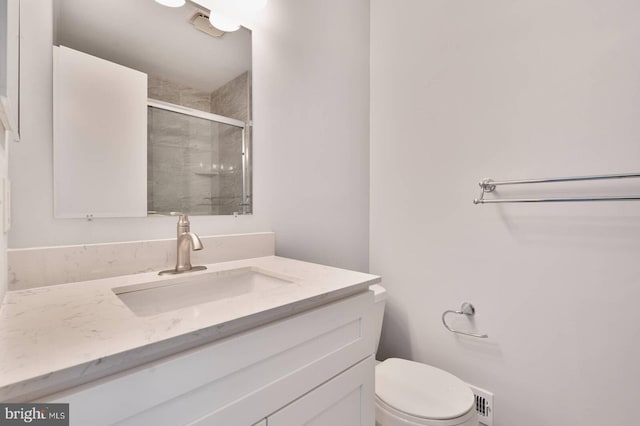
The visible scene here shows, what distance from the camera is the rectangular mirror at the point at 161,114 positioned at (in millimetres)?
870

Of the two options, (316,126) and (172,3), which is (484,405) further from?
(172,3)

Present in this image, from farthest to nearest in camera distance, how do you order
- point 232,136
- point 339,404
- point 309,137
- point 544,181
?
point 309,137 → point 232,136 → point 544,181 → point 339,404

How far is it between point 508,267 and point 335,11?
154cm

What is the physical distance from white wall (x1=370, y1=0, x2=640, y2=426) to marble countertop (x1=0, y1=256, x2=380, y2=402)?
694 millimetres

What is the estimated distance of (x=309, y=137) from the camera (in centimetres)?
147

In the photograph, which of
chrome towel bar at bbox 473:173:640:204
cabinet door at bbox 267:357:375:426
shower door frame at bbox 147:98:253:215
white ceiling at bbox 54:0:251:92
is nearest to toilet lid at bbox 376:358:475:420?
cabinet door at bbox 267:357:375:426

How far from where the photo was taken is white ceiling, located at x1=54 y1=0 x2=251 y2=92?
2.89ft

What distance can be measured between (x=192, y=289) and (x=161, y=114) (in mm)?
625

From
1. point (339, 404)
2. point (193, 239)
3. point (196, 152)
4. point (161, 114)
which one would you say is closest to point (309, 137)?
point (196, 152)

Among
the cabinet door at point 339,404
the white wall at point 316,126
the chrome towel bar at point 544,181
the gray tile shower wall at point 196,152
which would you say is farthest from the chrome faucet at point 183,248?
the chrome towel bar at point 544,181

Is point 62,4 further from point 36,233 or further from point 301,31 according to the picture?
point 301,31

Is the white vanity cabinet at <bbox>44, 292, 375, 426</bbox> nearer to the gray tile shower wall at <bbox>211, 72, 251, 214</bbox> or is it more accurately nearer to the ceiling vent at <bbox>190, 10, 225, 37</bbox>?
the gray tile shower wall at <bbox>211, 72, 251, 214</bbox>

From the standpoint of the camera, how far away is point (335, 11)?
1.56m

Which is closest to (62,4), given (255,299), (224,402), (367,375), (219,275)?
A: (219,275)
